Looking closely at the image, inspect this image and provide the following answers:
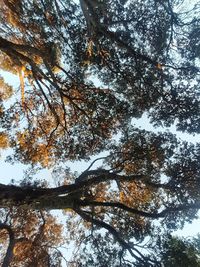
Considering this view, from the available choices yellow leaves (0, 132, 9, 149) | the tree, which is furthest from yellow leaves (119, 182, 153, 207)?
yellow leaves (0, 132, 9, 149)

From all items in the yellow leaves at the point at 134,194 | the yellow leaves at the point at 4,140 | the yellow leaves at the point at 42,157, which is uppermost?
the yellow leaves at the point at 4,140

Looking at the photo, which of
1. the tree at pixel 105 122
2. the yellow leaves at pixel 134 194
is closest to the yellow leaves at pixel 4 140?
the tree at pixel 105 122

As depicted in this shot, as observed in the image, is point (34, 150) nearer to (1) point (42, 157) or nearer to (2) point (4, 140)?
(1) point (42, 157)

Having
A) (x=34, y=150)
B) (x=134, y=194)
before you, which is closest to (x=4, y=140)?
(x=34, y=150)

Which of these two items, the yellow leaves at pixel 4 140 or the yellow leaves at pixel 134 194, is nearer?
the yellow leaves at pixel 134 194

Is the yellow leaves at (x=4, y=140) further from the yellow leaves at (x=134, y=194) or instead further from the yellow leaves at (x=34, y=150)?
the yellow leaves at (x=134, y=194)

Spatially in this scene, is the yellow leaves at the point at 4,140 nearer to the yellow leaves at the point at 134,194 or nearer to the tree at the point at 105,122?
the tree at the point at 105,122

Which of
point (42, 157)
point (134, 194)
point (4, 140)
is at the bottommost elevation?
point (134, 194)

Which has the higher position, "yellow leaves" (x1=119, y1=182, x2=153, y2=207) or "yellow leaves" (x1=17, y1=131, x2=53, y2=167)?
"yellow leaves" (x1=17, y1=131, x2=53, y2=167)

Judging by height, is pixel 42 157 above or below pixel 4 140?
below

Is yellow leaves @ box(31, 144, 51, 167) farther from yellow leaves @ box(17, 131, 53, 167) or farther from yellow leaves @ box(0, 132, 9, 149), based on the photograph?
yellow leaves @ box(0, 132, 9, 149)

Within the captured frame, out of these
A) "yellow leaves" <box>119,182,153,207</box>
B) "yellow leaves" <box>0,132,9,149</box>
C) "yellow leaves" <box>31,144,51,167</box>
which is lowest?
"yellow leaves" <box>119,182,153,207</box>

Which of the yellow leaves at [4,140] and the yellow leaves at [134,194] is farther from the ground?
the yellow leaves at [4,140]

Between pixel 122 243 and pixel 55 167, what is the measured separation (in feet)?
15.6
